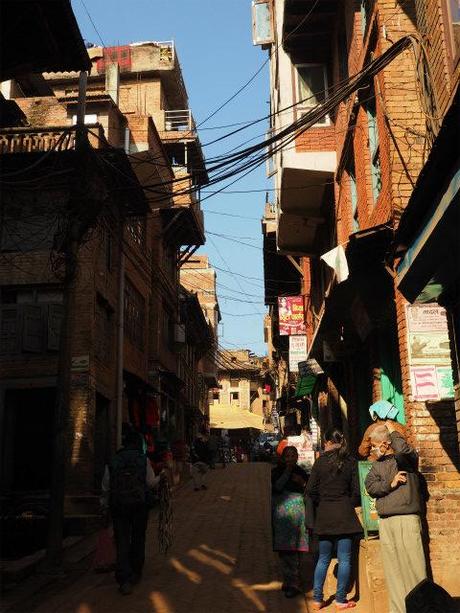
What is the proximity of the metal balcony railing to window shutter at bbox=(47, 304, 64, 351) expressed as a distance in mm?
18221

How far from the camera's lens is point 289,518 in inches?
295

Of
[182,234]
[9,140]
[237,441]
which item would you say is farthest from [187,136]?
[237,441]

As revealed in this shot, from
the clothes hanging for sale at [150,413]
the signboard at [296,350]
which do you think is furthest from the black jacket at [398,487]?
the signboard at [296,350]

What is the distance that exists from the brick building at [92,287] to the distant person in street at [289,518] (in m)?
4.92

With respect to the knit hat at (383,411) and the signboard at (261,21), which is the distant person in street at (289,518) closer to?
the knit hat at (383,411)

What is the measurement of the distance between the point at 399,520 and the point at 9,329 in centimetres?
1321

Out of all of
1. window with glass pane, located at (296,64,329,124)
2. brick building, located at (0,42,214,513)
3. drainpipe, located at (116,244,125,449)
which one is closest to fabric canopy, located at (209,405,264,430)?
brick building, located at (0,42,214,513)

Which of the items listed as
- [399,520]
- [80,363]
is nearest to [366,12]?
[399,520]

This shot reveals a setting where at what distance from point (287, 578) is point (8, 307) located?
12.0 metres

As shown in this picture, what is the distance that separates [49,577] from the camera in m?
8.77

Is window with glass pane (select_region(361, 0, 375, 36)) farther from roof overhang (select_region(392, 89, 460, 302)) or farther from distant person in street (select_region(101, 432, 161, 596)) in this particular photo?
distant person in street (select_region(101, 432, 161, 596))

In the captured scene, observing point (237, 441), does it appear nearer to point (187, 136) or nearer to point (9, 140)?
point (187, 136)

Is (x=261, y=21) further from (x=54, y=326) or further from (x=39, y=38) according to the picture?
(x=39, y=38)

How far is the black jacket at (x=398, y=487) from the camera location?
5.86 metres
